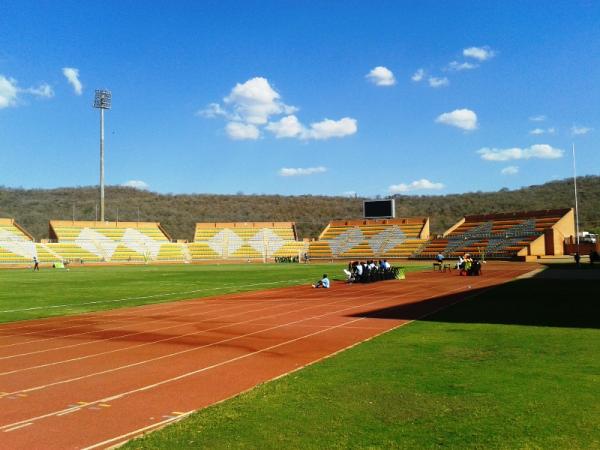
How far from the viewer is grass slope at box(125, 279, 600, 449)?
576 centimetres

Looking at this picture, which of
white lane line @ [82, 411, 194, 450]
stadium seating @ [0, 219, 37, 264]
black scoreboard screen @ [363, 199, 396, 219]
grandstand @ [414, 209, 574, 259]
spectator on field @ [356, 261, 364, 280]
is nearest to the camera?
white lane line @ [82, 411, 194, 450]

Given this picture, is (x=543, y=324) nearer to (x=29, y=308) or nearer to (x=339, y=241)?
(x=29, y=308)

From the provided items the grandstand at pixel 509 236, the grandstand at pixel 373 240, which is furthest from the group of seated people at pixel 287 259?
the grandstand at pixel 509 236

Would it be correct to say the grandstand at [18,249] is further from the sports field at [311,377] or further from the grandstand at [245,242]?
the sports field at [311,377]

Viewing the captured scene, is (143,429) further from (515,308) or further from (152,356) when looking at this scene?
(515,308)

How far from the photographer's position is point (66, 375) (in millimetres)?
9742

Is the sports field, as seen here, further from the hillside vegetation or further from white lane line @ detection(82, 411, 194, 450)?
the hillside vegetation

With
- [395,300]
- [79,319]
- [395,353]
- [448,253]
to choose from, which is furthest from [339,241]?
[395,353]

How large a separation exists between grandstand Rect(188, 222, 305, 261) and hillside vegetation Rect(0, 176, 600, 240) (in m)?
21.3

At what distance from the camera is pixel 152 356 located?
1142 centimetres

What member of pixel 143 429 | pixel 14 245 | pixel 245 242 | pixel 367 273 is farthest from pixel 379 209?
pixel 143 429

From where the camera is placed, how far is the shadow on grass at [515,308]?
14595 mm

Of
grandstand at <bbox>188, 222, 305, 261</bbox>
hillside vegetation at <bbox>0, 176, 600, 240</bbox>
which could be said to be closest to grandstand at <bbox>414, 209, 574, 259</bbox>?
grandstand at <bbox>188, 222, 305, 261</bbox>

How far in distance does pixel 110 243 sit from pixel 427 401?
76.9 metres
